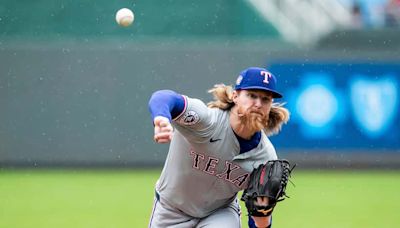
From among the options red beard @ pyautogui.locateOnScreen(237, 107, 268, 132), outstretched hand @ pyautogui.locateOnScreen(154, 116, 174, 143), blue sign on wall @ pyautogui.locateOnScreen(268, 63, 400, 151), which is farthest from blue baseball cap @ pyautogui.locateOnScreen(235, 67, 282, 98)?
blue sign on wall @ pyautogui.locateOnScreen(268, 63, 400, 151)

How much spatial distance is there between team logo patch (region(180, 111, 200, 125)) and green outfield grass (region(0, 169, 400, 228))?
3.61 m

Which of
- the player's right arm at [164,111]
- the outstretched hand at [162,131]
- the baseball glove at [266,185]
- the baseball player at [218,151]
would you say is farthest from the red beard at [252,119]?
the outstretched hand at [162,131]

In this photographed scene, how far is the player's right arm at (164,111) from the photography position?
Result: 4305 mm

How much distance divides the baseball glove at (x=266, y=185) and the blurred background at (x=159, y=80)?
7.24 metres

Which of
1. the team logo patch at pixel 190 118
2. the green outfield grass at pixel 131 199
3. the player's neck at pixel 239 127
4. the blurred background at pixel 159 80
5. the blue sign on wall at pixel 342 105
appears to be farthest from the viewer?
the blue sign on wall at pixel 342 105

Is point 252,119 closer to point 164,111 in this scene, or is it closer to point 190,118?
point 190,118

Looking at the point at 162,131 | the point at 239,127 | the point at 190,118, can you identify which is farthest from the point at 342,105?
the point at 162,131

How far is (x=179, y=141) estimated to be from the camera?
5.43 metres

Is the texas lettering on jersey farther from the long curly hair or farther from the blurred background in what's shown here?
the blurred background

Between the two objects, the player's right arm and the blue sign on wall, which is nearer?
the player's right arm

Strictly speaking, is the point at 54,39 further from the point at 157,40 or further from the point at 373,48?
the point at 373,48

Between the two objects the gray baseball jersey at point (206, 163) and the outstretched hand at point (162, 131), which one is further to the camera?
the gray baseball jersey at point (206, 163)

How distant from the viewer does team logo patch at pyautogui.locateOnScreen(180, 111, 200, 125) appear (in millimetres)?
5035

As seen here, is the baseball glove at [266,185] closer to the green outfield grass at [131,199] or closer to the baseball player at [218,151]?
the baseball player at [218,151]
